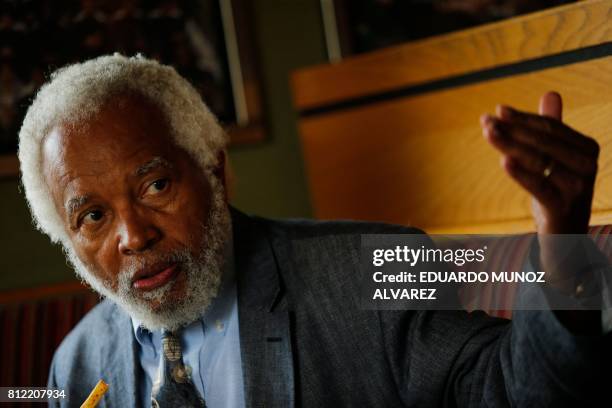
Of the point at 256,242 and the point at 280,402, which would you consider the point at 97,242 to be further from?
the point at 280,402

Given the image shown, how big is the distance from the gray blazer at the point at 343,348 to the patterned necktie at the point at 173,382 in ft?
0.22

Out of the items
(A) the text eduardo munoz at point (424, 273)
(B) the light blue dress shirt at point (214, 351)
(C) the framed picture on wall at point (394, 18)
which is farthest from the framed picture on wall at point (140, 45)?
(A) the text eduardo munoz at point (424, 273)

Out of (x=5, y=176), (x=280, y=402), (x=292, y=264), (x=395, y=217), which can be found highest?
(x=5, y=176)

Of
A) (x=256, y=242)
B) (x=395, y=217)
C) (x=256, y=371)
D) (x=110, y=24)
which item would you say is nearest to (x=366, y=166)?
(x=395, y=217)

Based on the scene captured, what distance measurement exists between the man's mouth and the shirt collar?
16cm

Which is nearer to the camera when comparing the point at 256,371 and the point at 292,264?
the point at 256,371

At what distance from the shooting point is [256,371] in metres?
1.48

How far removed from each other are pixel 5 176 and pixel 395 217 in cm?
144

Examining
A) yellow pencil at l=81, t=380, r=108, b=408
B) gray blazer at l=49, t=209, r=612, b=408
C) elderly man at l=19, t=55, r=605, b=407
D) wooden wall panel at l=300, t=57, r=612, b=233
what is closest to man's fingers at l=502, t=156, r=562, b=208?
gray blazer at l=49, t=209, r=612, b=408

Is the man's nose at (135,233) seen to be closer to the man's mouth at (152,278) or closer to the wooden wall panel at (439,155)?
the man's mouth at (152,278)

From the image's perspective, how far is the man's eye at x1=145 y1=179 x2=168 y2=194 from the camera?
4.89 ft

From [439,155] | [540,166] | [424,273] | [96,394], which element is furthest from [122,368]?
[540,166]

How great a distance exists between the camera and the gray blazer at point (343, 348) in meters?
1.04

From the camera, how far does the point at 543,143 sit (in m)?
0.92
